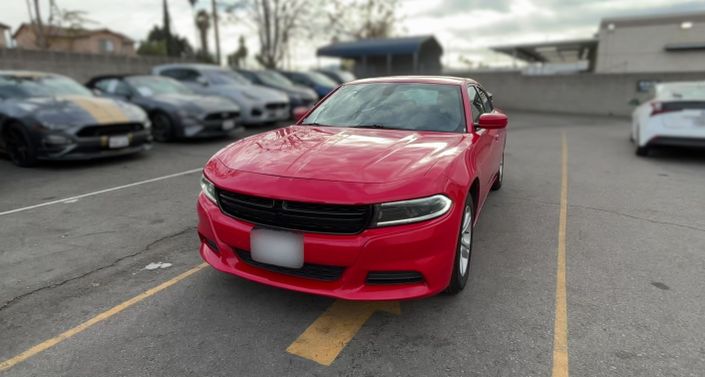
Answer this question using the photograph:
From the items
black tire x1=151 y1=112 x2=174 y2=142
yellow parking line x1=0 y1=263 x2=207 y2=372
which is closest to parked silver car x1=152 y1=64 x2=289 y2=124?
black tire x1=151 y1=112 x2=174 y2=142

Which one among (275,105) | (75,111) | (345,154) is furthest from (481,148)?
(275,105)

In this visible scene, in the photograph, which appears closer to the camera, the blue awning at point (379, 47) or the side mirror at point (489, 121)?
the side mirror at point (489, 121)

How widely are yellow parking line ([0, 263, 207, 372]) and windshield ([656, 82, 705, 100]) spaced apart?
8524 mm

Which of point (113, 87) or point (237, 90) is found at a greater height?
point (113, 87)

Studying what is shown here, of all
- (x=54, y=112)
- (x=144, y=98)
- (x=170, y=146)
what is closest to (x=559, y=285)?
(x=54, y=112)

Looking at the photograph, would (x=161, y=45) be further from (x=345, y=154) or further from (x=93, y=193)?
(x=345, y=154)

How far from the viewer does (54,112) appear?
662 centimetres

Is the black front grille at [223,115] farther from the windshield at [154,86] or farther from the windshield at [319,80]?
the windshield at [319,80]

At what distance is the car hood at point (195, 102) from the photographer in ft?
29.1

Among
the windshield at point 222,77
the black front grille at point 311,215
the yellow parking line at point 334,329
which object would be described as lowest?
the yellow parking line at point 334,329

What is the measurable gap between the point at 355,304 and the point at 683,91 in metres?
8.33

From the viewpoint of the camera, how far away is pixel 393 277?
2.42m

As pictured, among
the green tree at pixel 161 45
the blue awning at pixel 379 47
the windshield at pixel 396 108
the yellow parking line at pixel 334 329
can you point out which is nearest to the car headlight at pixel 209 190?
the yellow parking line at pixel 334 329

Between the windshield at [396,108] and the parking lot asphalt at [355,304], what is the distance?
1.19 m
